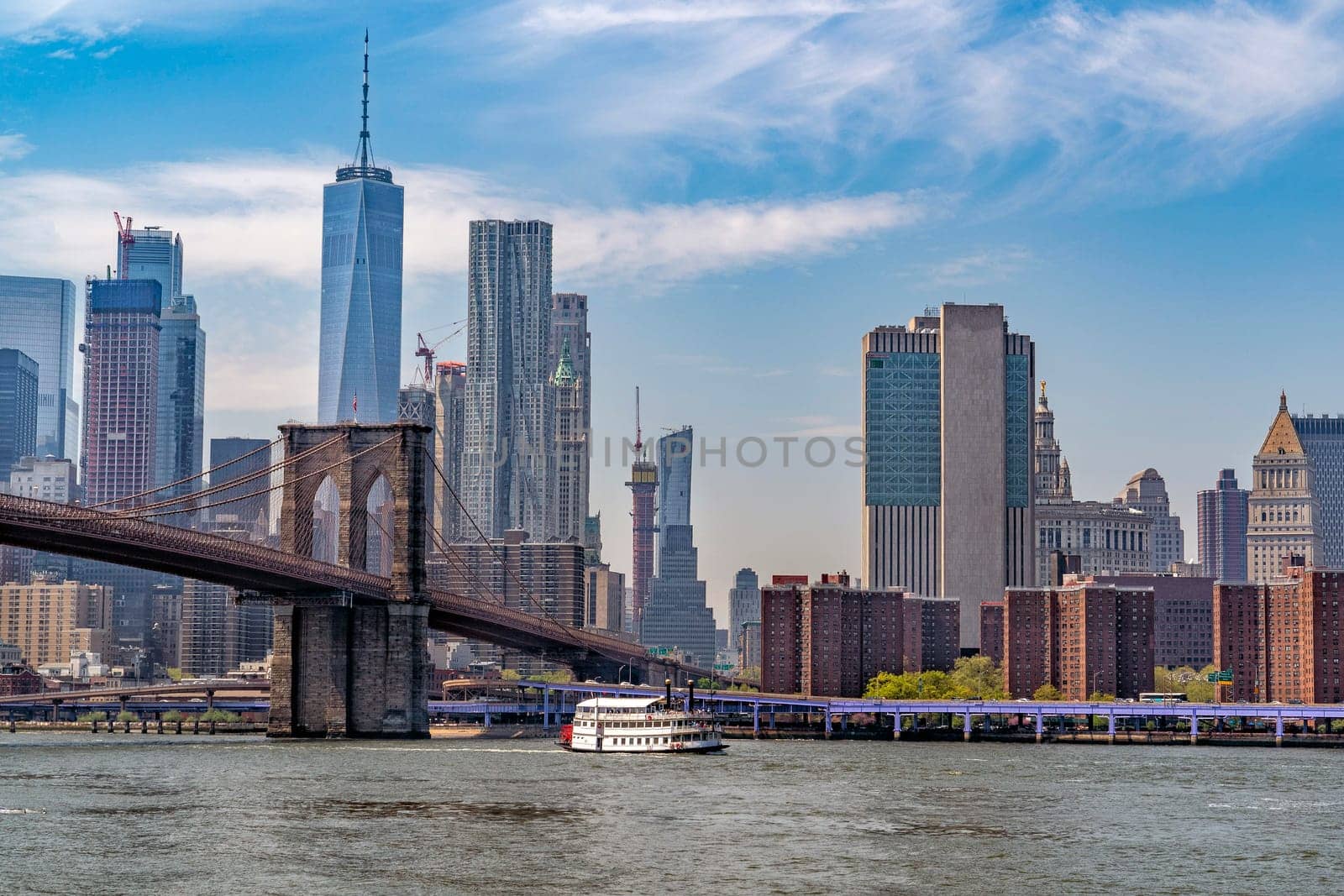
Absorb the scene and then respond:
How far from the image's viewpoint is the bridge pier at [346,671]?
130125 millimetres

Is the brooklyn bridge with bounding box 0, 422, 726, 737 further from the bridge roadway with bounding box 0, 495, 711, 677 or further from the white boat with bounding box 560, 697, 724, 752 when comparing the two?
the white boat with bounding box 560, 697, 724, 752

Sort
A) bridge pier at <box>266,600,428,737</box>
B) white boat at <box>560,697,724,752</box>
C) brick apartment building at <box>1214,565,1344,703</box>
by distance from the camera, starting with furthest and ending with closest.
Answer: brick apartment building at <box>1214,565,1344,703</box> → bridge pier at <box>266,600,428,737</box> → white boat at <box>560,697,724,752</box>

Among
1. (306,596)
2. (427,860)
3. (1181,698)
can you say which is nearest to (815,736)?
(1181,698)

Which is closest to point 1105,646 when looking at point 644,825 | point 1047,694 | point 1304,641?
point 1047,694

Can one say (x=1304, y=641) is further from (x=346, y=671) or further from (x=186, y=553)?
(x=186, y=553)

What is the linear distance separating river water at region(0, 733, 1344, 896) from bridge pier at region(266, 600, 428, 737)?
11.8 metres

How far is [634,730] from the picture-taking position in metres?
125

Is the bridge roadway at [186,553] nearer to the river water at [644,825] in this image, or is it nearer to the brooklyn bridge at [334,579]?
the brooklyn bridge at [334,579]

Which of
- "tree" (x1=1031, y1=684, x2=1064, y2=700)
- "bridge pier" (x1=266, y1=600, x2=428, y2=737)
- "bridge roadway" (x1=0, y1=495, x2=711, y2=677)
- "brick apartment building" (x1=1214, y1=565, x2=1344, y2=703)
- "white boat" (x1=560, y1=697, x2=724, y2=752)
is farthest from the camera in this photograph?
"tree" (x1=1031, y1=684, x2=1064, y2=700)

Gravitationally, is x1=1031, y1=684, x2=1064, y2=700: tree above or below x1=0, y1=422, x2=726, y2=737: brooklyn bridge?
below

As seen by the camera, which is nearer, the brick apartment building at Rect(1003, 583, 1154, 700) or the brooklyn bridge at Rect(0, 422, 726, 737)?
the brooklyn bridge at Rect(0, 422, 726, 737)

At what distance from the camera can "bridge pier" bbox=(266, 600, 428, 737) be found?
130 m

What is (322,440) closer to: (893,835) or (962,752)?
(962,752)

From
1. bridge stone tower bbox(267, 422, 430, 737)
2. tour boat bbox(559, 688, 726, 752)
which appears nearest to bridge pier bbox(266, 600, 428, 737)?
bridge stone tower bbox(267, 422, 430, 737)
